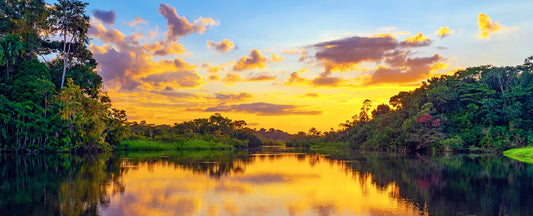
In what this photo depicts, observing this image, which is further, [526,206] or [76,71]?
[76,71]

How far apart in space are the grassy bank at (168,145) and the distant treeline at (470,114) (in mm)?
29820

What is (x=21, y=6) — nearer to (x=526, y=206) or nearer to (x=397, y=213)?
(x=397, y=213)

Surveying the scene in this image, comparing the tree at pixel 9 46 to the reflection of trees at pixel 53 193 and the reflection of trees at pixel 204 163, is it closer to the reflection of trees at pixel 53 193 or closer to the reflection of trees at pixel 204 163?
the reflection of trees at pixel 204 163

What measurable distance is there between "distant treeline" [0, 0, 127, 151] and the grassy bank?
30.4 ft

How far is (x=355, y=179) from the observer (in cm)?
1870

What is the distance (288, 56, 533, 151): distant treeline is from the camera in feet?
164

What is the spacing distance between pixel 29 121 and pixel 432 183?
117ft

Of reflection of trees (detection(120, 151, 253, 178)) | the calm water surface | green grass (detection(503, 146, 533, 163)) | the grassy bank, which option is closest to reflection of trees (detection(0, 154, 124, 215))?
the calm water surface

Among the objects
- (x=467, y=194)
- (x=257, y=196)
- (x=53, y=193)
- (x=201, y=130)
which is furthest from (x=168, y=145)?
(x=467, y=194)

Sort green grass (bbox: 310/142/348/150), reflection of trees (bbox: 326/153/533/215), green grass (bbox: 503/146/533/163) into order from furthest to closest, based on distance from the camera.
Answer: green grass (bbox: 310/142/348/150) < green grass (bbox: 503/146/533/163) < reflection of trees (bbox: 326/153/533/215)

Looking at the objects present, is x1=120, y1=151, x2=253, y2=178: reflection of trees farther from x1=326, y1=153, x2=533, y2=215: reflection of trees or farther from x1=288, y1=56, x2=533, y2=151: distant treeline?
x1=288, y1=56, x2=533, y2=151: distant treeline

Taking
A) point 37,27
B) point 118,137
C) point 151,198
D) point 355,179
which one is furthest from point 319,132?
point 151,198

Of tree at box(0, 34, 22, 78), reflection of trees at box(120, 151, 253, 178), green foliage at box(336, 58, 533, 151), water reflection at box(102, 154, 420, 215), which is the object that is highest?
tree at box(0, 34, 22, 78)

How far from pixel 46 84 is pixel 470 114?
175 feet
